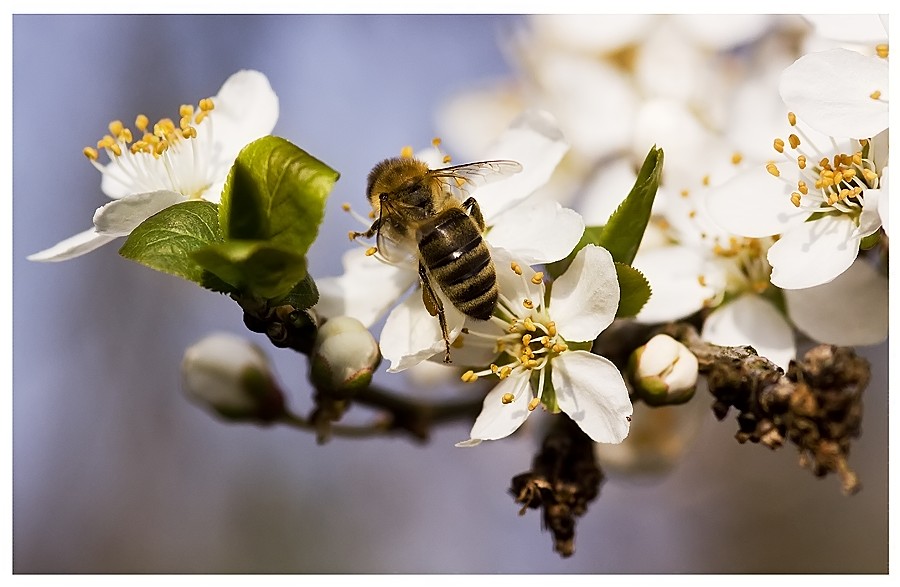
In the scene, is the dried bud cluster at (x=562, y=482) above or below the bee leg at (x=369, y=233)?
below

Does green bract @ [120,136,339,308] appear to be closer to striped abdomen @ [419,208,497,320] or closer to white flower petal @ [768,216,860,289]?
striped abdomen @ [419,208,497,320]

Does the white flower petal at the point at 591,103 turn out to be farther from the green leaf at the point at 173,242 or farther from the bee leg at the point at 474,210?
the green leaf at the point at 173,242

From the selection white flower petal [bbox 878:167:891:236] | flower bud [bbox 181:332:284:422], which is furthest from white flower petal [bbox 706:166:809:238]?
flower bud [bbox 181:332:284:422]

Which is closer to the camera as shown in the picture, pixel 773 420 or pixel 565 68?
pixel 773 420

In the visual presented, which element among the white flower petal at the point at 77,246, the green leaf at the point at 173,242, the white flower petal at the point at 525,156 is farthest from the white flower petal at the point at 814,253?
the white flower petal at the point at 77,246

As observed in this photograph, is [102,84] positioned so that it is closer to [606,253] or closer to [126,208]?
[126,208]

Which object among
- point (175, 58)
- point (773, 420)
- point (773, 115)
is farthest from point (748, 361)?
point (175, 58)

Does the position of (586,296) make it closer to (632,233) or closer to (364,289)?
(632,233)
